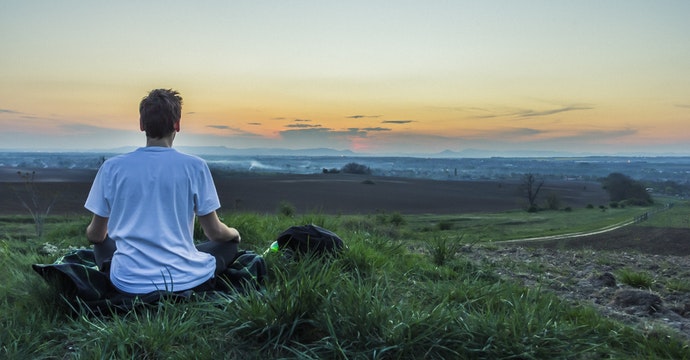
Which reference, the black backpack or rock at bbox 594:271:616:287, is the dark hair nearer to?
the black backpack

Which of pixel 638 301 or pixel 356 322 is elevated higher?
pixel 356 322

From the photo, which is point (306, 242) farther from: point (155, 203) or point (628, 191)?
point (628, 191)

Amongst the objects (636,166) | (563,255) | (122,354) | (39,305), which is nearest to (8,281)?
(39,305)

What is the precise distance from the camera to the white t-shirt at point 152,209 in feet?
10.9

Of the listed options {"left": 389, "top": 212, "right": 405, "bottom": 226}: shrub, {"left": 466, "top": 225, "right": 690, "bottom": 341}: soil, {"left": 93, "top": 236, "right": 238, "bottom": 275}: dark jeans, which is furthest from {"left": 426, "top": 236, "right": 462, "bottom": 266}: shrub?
{"left": 389, "top": 212, "right": 405, "bottom": 226}: shrub

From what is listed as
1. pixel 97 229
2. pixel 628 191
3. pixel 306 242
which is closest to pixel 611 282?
pixel 306 242

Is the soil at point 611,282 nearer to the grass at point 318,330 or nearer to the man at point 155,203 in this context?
the grass at point 318,330

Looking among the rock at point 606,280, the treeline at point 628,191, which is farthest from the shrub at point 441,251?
the treeline at point 628,191

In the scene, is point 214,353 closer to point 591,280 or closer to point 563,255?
point 591,280

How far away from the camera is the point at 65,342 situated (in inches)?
124

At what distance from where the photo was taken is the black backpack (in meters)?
4.53

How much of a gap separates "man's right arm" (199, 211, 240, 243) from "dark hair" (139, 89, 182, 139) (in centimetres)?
62

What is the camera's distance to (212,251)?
154 inches

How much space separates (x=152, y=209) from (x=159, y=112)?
2.02 ft
